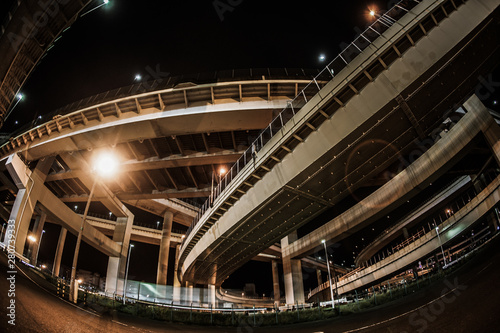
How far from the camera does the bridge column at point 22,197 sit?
2484 cm

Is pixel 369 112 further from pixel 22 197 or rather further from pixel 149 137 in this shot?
pixel 22 197

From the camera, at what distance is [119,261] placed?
116 feet

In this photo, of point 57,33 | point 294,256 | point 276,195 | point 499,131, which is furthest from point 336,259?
point 57,33

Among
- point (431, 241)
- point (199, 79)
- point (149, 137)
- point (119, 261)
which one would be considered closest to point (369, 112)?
point (199, 79)

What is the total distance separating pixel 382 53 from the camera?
12805 mm

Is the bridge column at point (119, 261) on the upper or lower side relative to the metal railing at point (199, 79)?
lower

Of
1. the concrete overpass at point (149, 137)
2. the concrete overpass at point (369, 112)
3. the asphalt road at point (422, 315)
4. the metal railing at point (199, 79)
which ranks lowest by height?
the asphalt road at point (422, 315)

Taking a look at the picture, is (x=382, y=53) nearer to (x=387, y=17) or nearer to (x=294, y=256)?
(x=387, y=17)

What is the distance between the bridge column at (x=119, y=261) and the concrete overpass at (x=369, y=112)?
70.8ft

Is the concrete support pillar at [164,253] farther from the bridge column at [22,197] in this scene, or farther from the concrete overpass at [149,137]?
the bridge column at [22,197]

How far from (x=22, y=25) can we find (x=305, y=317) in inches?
1056

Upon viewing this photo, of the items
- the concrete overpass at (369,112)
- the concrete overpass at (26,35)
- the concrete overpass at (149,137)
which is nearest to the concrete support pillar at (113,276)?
the concrete overpass at (149,137)

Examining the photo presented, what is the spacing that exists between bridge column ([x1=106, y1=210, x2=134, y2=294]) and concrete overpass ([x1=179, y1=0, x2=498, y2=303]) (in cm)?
2158

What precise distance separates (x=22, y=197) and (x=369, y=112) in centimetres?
3141
